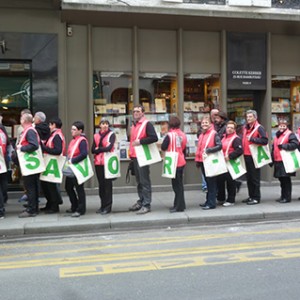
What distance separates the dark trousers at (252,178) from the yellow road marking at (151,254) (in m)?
2.65

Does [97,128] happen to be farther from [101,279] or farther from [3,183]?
[101,279]

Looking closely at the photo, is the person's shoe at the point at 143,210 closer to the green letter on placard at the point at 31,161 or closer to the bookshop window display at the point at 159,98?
the green letter on placard at the point at 31,161

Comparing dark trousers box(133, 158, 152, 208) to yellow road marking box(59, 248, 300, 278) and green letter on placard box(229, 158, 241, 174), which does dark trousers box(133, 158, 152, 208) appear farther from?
yellow road marking box(59, 248, 300, 278)

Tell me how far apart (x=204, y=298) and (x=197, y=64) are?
8.08 meters

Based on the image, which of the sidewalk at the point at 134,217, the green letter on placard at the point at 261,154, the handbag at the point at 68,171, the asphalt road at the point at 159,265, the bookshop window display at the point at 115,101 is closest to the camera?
the asphalt road at the point at 159,265

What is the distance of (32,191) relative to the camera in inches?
329

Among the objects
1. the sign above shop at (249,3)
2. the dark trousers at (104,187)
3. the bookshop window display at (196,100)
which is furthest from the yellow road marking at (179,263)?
the sign above shop at (249,3)

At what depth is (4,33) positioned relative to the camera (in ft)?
34.1

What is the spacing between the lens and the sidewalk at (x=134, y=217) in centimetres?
770

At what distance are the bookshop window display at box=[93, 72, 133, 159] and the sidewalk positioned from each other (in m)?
2.16

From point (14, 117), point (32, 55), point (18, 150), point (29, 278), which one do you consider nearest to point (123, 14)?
point (32, 55)

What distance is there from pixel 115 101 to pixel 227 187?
3714mm

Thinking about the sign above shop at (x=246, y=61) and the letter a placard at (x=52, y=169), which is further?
the sign above shop at (x=246, y=61)

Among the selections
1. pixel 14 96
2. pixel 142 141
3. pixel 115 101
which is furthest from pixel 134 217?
pixel 14 96
